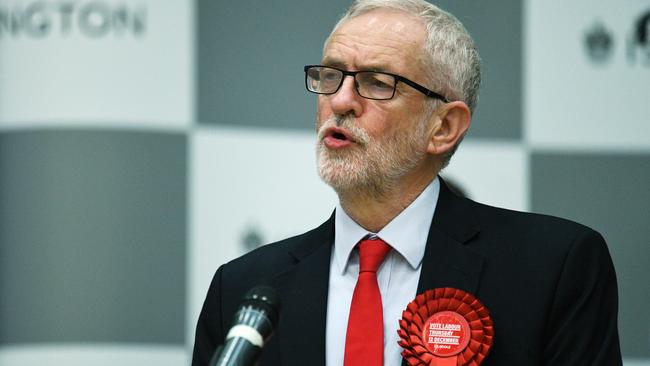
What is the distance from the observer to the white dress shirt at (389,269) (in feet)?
8.56

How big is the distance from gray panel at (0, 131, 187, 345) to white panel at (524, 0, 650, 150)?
53.4 inches

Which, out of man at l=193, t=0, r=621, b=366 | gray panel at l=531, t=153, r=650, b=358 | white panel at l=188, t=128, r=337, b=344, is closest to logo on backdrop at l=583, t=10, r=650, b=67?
gray panel at l=531, t=153, r=650, b=358

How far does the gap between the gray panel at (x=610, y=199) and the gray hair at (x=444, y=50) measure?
1.33m

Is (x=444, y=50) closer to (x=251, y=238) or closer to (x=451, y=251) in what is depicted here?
(x=451, y=251)

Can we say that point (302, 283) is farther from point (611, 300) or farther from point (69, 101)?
point (69, 101)

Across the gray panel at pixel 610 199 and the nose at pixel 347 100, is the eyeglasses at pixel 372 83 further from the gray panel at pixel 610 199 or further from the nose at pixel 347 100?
the gray panel at pixel 610 199

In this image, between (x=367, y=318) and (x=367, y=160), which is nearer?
(x=367, y=318)

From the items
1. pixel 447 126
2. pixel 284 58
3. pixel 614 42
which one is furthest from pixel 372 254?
pixel 614 42

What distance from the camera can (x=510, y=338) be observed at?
249 cm

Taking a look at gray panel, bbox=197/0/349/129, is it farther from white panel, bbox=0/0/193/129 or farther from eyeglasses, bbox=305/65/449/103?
eyeglasses, bbox=305/65/449/103

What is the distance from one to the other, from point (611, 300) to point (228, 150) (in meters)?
1.82

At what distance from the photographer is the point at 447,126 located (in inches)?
112

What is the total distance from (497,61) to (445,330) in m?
1.89

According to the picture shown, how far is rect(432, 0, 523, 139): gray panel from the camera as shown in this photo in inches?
163
